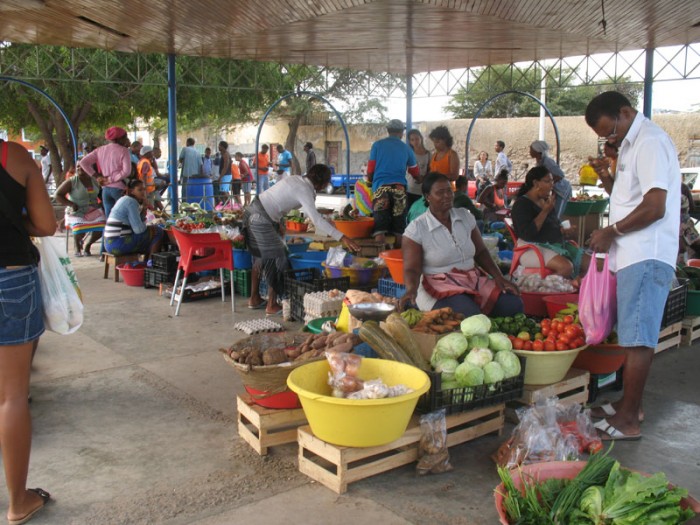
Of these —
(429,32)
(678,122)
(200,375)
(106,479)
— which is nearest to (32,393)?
(200,375)

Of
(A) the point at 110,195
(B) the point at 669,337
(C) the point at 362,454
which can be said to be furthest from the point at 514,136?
(C) the point at 362,454

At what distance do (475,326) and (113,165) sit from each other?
7205mm

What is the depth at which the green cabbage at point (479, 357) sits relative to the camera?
3887mm

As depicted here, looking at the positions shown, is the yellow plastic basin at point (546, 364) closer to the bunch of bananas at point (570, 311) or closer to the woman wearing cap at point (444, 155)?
the bunch of bananas at point (570, 311)

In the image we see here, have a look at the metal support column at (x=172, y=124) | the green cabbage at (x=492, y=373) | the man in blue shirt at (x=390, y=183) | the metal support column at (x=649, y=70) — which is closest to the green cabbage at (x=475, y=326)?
the green cabbage at (x=492, y=373)

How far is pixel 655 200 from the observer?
3855 millimetres

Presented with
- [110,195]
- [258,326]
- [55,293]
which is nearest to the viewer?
[55,293]

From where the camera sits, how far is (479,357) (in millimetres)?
3900

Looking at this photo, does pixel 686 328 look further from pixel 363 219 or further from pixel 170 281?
pixel 170 281

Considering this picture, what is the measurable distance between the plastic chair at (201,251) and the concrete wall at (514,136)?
70.4 ft

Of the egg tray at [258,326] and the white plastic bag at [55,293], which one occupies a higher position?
the white plastic bag at [55,293]

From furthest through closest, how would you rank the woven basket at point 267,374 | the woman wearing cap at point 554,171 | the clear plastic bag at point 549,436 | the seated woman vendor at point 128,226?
the woman wearing cap at point 554,171 < the seated woman vendor at point 128,226 < the woven basket at point 267,374 < the clear plastic bag at point 549,436

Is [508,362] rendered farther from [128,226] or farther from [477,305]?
[128,226]

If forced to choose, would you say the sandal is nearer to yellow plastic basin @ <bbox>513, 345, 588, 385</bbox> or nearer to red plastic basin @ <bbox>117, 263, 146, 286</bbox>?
yellow plastic basin @ <bbox>513, 345, 588, 385</bbox>
